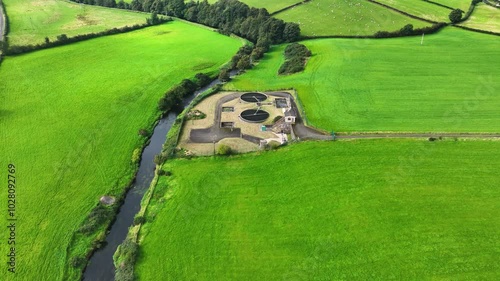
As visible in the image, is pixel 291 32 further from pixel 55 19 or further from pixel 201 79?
pixel 55 19

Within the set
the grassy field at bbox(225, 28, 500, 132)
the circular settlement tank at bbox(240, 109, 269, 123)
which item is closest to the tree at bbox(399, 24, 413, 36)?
the grassy field at bbox(225, 28, 500, 132)

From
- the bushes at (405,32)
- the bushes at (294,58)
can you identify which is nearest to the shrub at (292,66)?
the bushes at (294,58)

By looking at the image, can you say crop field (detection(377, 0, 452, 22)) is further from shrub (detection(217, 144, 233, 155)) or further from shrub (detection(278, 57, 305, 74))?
shrub (detection(217, 144, 233, 155))

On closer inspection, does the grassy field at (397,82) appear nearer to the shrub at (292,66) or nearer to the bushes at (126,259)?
the shrub at (292,66)

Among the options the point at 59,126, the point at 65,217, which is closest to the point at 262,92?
the point at 59,126

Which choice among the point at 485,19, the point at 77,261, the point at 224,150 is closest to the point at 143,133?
the point at 224,150

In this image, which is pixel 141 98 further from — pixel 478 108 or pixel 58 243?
pixel 478 108
